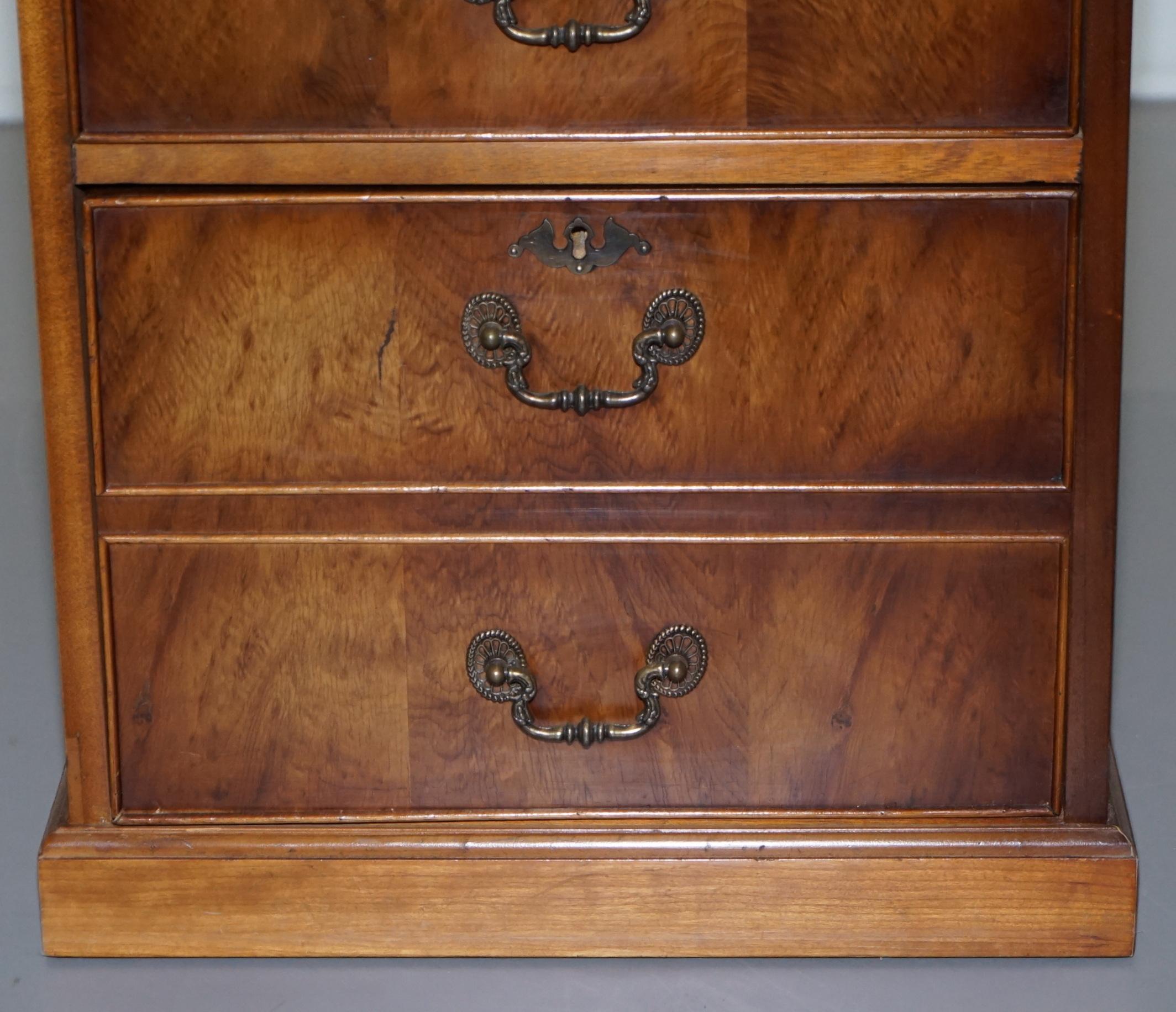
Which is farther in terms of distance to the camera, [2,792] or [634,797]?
[2,792]

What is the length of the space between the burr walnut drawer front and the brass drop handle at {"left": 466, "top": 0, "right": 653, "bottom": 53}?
10 centimetres

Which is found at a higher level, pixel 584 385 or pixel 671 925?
pixel 584 385

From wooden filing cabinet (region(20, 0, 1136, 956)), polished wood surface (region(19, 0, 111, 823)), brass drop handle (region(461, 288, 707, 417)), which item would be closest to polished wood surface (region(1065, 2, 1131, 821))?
wooden filing cabinet (region(20, 0, 1136, 956))

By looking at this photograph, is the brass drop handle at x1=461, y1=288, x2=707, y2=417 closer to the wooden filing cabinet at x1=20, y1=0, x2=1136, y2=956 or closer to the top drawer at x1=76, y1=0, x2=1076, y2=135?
the wooden filing cabinet at x1=20, y1=0, x2=1136, y2=956

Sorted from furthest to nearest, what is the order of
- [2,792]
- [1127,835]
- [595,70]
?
1. [2,792]
2. [1127,835]
3. [595,70]

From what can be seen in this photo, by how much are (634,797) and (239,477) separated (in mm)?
358

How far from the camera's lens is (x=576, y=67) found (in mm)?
1059

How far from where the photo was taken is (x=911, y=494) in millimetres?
1119

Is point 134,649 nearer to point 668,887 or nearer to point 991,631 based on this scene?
point 668,887

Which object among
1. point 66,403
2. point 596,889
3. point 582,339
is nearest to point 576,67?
point 582,339

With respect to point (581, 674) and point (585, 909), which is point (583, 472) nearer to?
point (581, 674)

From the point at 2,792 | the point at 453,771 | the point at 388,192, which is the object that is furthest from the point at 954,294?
the point at 2,792

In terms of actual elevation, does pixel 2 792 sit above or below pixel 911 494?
below

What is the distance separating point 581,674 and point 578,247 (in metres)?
0.30
